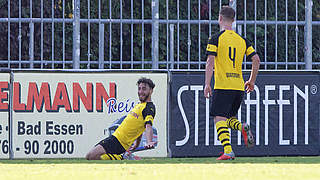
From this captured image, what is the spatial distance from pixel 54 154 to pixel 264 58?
13.3ft

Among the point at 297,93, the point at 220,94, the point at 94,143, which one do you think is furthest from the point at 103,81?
the point at 297,93

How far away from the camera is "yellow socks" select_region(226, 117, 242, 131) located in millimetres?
8644

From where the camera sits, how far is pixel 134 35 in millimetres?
12422

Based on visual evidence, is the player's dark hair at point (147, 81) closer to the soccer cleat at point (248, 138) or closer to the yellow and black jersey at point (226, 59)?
the yellow and black jersey at point (226, 59)

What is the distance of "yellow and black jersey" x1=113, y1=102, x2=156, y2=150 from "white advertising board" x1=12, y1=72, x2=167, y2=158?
0.53ft

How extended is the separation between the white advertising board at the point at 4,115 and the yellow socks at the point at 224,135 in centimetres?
215

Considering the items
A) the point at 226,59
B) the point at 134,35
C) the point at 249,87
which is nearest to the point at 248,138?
the point at 249,87

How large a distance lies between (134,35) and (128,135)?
143 inches

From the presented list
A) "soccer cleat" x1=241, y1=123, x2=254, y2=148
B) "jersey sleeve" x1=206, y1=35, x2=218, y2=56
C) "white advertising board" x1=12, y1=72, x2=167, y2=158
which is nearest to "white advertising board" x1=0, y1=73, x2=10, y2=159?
"white advertising board" x1=12, y1=72, x2=167, y2=158

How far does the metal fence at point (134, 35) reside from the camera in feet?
38.0

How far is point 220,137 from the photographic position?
343 inches

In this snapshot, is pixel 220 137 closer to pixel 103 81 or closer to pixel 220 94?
pixel 220 94
